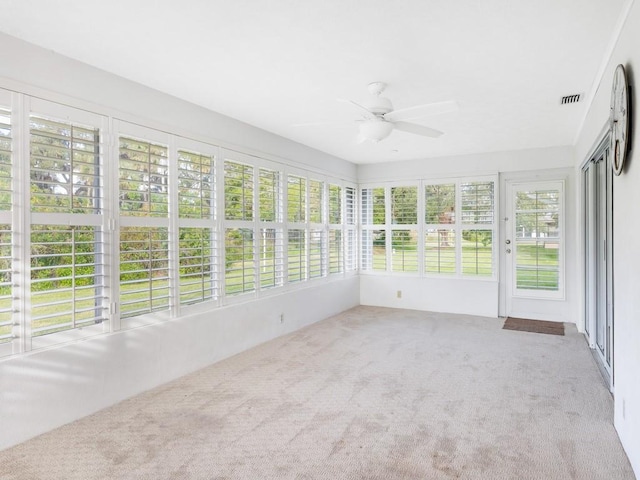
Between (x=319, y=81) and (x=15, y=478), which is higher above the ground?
(x=319, y=81)

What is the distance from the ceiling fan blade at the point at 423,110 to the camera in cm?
263

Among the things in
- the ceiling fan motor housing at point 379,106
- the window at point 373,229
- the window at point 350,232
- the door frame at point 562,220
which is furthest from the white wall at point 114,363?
the door frame at point 562,220

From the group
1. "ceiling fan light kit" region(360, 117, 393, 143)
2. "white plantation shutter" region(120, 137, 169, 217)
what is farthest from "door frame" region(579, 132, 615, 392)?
"white plantation shutter" region(120, 137, 169, 217)

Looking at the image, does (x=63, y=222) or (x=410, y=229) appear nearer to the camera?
(x=63, y=222)

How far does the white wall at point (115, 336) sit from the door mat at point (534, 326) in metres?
3.02

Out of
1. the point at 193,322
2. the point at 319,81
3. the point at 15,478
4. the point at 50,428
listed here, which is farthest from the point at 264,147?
the point at 15,478

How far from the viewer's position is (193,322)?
11.9 ft

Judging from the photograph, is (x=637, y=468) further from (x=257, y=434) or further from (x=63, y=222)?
(x=63, y=222)

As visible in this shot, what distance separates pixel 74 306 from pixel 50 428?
30.4 inches

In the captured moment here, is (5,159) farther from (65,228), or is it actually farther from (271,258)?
(271,258)

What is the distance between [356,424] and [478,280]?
3.93m

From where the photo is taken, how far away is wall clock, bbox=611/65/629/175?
2.14 metres

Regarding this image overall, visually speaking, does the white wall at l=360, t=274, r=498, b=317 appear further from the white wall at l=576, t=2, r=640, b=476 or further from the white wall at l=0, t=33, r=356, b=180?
the white wall at l=576, t=2, r=640, b=476

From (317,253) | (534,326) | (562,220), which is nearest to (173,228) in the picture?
(317,253)
